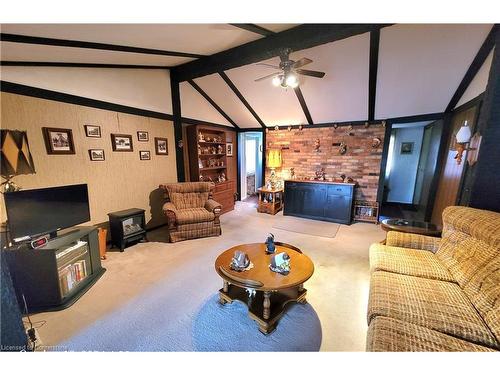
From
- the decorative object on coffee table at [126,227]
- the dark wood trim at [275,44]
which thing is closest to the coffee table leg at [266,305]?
the decorative object on coffee table at [126,227]

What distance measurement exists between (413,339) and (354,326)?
0.65 metres

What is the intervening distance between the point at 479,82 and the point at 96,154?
5.19 m

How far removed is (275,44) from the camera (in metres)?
2.60

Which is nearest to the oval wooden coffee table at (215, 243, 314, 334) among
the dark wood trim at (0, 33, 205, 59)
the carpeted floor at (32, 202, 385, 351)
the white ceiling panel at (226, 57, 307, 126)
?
the carpeted floor at (32, 202, 385, 351)

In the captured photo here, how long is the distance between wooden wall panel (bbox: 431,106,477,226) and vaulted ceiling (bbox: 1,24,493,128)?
0.32 metres

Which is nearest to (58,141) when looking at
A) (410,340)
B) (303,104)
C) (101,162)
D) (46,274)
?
(101,162)

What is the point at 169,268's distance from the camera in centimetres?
253

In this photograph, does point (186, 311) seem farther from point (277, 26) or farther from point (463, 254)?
point (277, 26)

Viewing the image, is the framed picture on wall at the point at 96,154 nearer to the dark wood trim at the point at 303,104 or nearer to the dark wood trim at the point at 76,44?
the dark wood trim at the point at 76,44

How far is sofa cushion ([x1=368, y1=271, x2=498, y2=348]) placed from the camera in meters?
1.18

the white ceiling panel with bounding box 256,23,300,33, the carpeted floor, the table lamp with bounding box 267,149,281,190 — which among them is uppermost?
the white ceiling panel with bounding box 256,23,300,33

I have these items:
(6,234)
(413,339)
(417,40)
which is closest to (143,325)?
(6,234)

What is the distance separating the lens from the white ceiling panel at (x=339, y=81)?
270 cm

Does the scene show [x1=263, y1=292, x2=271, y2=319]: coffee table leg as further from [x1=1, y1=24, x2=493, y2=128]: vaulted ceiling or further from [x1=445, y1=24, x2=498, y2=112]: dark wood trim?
[x1=445, y1=24, x2=498, y2=112]: dark wood trim
